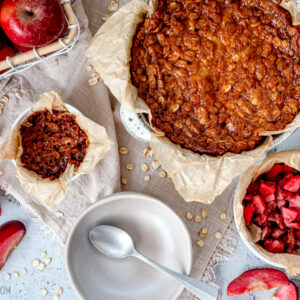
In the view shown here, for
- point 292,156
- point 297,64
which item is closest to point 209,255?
point 292,156

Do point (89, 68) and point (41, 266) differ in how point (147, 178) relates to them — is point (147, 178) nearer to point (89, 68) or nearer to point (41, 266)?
point (89, 68)

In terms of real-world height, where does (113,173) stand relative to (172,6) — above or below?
below

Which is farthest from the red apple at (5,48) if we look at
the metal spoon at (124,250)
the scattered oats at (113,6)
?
the metal spoon at (124,250)

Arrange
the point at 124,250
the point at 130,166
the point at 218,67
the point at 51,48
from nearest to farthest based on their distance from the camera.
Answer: the point at 218,67 < the point at 51,48 < the point at 124,250 < the point at 130,166

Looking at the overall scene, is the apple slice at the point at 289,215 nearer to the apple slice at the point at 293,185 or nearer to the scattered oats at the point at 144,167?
the apple slice at the point at 293,185

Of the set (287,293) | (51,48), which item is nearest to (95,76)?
(51,48)

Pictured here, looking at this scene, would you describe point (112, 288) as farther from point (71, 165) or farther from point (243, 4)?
point (243, 4)
